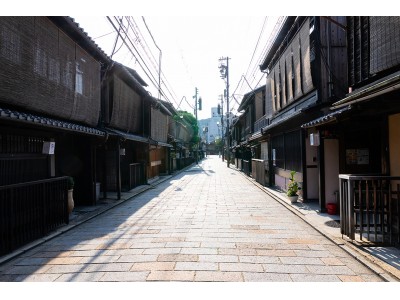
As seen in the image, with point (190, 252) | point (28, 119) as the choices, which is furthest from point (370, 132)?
point (28, 119)

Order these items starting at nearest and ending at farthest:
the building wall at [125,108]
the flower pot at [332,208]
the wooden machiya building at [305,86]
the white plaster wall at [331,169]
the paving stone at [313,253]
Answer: the paving stone at [313,253]
the flower pot at [332,208]
the white plaster wall at [331,169]
the wooden machiya building at [305,86]
the building wall at [125,108]

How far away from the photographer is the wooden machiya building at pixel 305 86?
424 inches

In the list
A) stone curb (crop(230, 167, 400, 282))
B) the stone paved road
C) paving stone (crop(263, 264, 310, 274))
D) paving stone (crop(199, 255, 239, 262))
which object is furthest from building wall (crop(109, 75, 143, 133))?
stone curb (crop(230, 167, 400, 282))

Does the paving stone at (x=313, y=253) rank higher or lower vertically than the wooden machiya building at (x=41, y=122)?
lower

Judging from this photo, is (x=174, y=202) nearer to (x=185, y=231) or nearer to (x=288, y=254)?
(x=185, y=231)

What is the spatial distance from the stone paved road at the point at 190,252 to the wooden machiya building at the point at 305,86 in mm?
3248

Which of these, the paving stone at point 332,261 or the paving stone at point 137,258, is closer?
the paving stone at point 332,261

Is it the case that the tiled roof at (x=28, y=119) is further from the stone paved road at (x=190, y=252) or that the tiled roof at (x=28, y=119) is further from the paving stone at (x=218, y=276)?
the paving stone at (x=218, y=276)

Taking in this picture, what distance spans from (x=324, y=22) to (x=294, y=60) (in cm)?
301

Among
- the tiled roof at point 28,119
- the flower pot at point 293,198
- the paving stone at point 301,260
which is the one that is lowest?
the paving stone at point 301,260

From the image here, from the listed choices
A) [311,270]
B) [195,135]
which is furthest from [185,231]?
[195,135]

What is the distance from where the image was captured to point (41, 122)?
711cm

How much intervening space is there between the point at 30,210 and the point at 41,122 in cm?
233

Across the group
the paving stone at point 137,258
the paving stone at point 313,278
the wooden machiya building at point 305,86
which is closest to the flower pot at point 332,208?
the wooden machiya building at point 305,86
